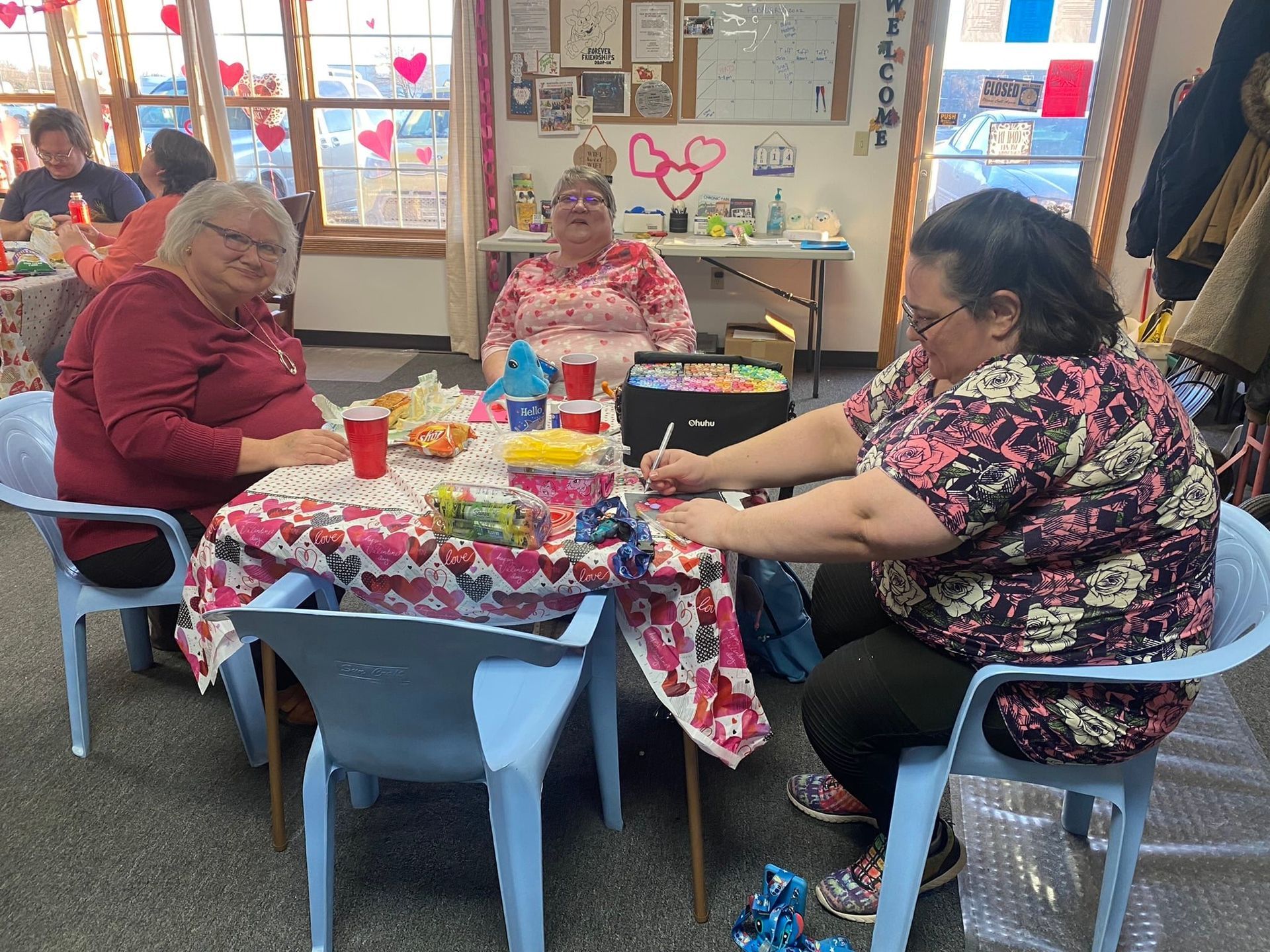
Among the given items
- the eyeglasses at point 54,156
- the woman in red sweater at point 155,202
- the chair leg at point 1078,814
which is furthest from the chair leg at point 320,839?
the eyeglasses at point 54,156

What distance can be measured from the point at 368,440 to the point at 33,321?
231cm

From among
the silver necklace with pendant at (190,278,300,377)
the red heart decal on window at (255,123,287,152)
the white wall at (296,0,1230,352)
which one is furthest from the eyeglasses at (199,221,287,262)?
the red heart decal on window at (255,123,287,152)

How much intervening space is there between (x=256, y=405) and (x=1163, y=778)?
2.01 m

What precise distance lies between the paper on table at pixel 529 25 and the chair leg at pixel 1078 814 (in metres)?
4.08

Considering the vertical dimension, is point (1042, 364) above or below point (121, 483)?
above

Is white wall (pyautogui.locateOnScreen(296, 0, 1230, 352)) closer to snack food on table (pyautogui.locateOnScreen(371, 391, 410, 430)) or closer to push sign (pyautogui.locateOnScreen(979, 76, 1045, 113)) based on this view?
push sign (pyautogui.locateOnScreen(979, 76, 1045, 113))

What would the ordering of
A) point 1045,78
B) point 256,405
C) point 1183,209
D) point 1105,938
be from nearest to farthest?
point 1105,938 → point 256,405 → point 1183,209 → point 1045,78

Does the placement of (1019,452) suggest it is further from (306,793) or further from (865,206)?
(865,206)

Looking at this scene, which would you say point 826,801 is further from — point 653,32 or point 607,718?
point 653,32

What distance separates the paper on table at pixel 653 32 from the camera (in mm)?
4211

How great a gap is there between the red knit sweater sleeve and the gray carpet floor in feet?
2.13

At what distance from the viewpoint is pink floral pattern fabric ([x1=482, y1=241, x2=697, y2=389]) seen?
247 centimetres

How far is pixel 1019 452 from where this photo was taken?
1042 millimetres

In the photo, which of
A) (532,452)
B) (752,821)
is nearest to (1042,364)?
(532,452)
